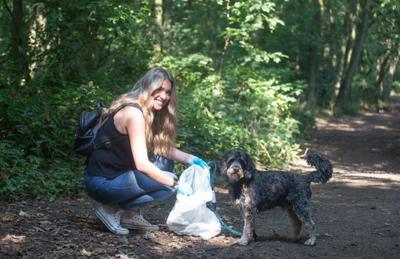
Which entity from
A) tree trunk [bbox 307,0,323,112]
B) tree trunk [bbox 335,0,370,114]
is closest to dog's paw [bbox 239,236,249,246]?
tree trunk [bbox 307,0,323,112]

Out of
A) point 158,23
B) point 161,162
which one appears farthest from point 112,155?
point 158,23

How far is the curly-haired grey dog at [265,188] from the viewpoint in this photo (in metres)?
5.53

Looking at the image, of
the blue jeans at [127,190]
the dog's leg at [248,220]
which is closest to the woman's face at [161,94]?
the blue jeans at [127,190]

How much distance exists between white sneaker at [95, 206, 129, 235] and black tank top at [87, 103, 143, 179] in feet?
1.35

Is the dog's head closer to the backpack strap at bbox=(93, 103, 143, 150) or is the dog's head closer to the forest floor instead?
the forest floor

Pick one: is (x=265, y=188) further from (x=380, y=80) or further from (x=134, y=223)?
(x=380, y=80)

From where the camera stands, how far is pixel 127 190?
17.7 feet

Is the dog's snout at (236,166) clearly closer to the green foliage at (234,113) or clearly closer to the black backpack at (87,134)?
the black backpack at (87,134)

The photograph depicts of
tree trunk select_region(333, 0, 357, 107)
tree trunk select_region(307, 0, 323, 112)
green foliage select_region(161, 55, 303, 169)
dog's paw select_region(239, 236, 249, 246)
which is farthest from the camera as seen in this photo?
tree trunk select_region(333, 0, 357, 107)

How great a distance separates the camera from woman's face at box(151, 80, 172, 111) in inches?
214

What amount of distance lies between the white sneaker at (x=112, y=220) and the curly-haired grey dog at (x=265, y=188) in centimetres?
118

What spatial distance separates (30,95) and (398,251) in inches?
267

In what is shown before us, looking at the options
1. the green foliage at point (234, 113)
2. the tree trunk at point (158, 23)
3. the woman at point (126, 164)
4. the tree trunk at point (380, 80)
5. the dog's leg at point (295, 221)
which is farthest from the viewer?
the tree trunk at point (380, 80)

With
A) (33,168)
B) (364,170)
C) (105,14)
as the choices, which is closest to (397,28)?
(364,170)
